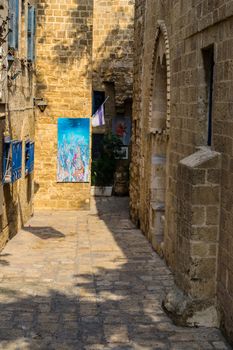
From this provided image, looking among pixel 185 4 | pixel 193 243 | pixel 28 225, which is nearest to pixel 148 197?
pixel 28 225

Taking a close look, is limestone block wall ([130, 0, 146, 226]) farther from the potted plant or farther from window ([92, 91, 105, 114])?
window ([92, 91, 105, 114])

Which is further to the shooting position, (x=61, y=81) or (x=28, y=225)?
(x=61, y=81)

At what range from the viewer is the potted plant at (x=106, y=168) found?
65.1ft

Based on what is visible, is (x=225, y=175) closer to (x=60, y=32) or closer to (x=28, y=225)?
(x=28, y=225)

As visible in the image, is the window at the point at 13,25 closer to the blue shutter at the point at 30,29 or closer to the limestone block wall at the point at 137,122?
the blue shutter at the point at 30,29

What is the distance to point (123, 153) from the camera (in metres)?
20.4

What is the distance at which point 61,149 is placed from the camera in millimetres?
16656

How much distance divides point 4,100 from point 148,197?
3427mm

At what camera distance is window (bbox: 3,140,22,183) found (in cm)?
1102

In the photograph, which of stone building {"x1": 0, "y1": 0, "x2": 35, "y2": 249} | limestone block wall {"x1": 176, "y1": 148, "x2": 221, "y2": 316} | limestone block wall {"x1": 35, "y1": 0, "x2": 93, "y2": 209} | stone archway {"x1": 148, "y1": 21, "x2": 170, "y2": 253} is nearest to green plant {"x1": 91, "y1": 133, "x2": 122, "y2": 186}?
limestone block wall {"x1": 35, "y1": 0, "x2": 93, "y2": 209}

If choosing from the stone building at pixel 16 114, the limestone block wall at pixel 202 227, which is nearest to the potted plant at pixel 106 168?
the stone building at pixel 16 114

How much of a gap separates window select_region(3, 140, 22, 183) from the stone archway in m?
2.55

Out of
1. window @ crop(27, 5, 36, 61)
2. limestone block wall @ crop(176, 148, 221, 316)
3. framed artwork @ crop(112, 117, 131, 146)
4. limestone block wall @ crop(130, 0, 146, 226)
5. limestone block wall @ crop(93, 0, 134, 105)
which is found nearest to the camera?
limestone block wall @ crop(176, 148, 221, 316)

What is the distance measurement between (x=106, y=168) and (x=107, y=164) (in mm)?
132
